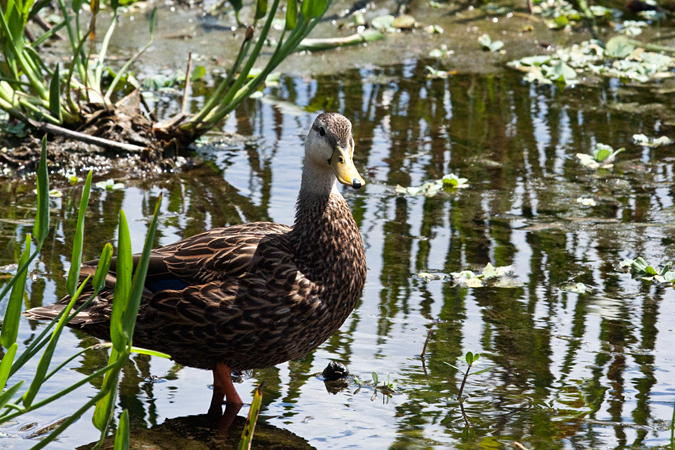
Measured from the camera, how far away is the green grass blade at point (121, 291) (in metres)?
2.14

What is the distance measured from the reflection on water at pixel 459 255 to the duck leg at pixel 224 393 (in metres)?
0.08

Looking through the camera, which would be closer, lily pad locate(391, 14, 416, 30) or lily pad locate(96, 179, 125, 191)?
lily pad locate(96, 179, 125, 191)

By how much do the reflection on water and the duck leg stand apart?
84mm

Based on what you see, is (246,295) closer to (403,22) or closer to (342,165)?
(342,165)

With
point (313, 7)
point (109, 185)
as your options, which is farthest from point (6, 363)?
point (109, 185)

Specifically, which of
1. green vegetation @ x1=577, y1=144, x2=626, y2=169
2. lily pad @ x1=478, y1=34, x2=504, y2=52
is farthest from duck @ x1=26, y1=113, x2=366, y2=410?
lily pad @ x1=478, y1=34, x2=504, y2=52

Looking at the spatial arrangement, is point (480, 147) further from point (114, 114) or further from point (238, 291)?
point (238, 291)

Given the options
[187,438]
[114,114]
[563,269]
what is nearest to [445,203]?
[563,269]

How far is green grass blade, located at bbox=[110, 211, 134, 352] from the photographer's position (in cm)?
214

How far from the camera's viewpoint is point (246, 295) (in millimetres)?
3895

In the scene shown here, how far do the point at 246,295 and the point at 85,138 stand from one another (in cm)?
342

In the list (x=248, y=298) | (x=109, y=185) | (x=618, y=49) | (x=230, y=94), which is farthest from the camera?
(x=618, y=49)

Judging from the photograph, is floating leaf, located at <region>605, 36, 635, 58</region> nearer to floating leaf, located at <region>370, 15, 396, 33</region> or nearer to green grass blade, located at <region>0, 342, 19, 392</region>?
floating leaf, located at <region>370, 15, 396, 33</region>

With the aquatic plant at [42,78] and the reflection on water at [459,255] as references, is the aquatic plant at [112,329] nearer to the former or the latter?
the reflection on water at [459,255]
